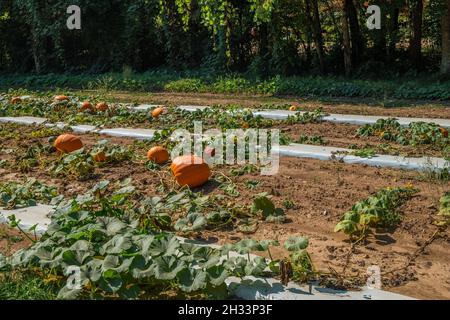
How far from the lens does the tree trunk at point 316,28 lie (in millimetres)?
12328

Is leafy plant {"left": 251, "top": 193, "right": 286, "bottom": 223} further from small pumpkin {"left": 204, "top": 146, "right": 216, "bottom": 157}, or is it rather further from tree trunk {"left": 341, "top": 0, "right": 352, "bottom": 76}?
tree trunk {"left": 341, "top": 0, "right": 352, "bottom": 76}

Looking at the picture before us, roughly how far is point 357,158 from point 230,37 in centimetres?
901

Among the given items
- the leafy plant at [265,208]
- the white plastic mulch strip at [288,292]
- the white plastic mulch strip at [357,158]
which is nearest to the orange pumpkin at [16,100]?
the white plastic mulch strip at [357,158]

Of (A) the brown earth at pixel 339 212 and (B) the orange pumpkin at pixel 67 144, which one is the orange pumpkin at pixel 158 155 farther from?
(B) the orange pumpkin at pixel 67 144

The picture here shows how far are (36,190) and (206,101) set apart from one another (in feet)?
16.8

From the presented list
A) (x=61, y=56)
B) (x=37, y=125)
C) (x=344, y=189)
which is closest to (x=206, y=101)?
(x=37, y=125)

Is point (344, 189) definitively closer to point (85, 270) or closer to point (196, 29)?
point (85, 270)

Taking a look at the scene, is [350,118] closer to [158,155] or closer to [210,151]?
[210,151]

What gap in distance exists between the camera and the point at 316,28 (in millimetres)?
12391

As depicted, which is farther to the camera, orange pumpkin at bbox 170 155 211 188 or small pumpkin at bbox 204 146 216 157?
small pumpkin at bbox 204 146 216 157

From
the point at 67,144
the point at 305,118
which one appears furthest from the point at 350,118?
the point at 67,144

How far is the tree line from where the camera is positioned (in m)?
11.6

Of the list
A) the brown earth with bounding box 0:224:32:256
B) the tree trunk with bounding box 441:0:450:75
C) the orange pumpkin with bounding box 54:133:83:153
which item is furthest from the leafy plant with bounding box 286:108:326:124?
the tree trunk with bounding box 441:0:450:75

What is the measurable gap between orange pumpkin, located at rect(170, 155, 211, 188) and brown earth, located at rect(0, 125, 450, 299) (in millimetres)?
83
